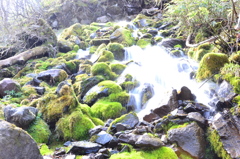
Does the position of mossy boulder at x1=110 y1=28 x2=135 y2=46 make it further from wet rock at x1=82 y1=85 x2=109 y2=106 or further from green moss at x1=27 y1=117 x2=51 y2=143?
green moss at x1=27 y1=117 x2=51 y2=143

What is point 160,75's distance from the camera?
848cm

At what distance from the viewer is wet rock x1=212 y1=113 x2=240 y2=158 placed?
11.4 feet

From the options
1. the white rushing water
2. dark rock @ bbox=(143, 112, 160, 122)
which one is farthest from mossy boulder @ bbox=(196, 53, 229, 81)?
dark rock @ bbox=(143, 112, 160, 122)

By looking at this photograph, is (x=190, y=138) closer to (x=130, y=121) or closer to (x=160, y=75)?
(x=130, y=121)

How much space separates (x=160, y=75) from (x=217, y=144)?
4.97m

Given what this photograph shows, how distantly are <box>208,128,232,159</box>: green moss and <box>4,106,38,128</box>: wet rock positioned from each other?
14.0ft

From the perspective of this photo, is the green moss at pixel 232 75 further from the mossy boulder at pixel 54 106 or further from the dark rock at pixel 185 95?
the mossy boulder at pixel 54 106

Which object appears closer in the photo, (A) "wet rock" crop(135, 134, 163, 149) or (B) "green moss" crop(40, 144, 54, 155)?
(A) "wet rock" crop(135, 134, 163, 149)

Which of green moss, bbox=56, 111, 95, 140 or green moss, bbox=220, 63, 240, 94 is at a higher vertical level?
green moss, bbox=220, 63, 240, 94

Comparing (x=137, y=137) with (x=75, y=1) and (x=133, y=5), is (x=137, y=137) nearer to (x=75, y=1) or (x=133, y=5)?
(x=133, y=5)

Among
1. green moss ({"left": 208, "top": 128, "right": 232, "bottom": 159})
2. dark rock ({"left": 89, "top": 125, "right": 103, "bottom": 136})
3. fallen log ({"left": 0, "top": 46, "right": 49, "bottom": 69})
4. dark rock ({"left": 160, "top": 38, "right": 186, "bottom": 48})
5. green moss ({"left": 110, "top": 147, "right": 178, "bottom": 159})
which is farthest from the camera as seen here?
fallen log ({"left": 0, "top": 46, "right": 49, "bottom": 69})

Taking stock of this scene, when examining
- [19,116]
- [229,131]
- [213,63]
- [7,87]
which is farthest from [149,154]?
[7,87]

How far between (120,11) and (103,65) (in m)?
16.9

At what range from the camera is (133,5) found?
23.7 m
